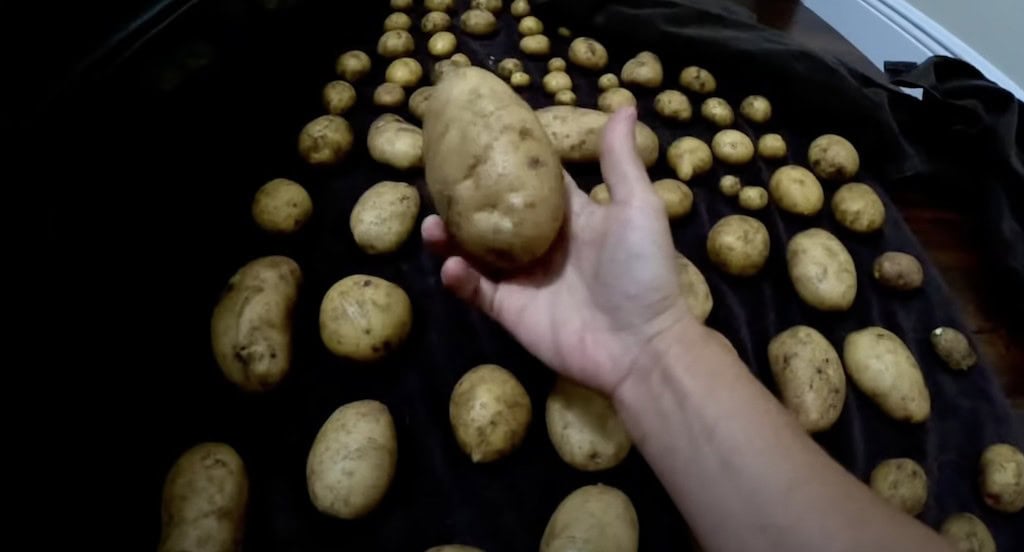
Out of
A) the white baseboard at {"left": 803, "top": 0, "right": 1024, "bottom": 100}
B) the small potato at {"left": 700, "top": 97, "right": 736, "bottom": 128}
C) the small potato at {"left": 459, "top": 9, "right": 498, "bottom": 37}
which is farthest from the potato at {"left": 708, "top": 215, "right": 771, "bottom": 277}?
the white baseboard at {"left": 803, "top": 0, "right": 1024, "bottom": 100}

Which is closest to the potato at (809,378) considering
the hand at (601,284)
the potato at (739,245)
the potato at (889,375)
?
the potato at (889,375)

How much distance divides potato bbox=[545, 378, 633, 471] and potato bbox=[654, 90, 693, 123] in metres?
0.68

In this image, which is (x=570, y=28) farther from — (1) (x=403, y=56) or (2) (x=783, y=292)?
(2) (x=783, y=292)

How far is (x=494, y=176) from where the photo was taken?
771 mm

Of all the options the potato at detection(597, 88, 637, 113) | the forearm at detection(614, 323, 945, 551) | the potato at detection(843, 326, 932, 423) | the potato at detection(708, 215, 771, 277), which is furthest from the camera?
the potato at detection(597, 88, 637, 113)

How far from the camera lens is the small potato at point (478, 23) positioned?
1435 millimetres

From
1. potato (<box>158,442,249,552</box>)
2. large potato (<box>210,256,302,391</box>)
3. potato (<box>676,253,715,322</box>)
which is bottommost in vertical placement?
potato (<box>158,442,249,552</box>)

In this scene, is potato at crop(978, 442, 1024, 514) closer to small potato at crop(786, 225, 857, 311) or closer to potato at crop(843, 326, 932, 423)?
potato at crop(843, 326, 932, 423)

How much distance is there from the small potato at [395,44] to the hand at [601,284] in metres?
0.63

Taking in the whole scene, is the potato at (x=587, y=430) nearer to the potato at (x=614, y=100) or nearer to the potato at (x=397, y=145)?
the potato at (x=397, y=145)

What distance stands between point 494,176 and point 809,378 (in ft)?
1.61

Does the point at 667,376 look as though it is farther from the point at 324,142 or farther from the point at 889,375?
the point at 324,142

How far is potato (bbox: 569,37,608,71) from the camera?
1384 millimetres

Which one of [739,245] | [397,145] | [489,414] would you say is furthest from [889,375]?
[397,145]
